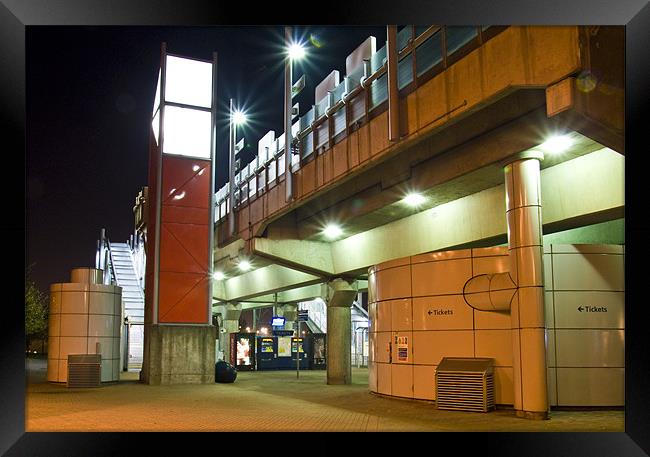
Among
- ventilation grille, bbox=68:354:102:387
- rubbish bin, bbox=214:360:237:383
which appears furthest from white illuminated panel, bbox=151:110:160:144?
rubbish bin, bbox=214:360:237:383

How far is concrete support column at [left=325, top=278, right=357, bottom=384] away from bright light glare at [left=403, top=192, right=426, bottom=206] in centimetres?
779

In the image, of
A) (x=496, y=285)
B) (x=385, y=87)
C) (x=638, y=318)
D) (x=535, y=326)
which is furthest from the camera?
(x=385, y=87)

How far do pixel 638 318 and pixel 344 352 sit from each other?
17.7 metres

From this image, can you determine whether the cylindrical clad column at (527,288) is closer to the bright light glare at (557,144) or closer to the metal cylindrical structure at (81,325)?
the bright light glare at (557,144)

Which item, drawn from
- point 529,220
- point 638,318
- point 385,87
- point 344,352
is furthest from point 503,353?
point 344,352

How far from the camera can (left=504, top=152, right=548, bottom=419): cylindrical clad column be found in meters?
14.0

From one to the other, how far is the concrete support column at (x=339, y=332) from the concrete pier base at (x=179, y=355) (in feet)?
15.7

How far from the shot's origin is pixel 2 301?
9742 millimetres

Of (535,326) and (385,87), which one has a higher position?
(385,87)

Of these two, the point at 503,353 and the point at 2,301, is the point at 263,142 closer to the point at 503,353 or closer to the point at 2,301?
the point at 503,353

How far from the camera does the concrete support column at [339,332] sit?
1037 inches

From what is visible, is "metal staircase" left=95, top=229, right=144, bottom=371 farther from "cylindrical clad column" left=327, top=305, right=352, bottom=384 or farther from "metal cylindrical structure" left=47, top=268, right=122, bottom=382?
"cylindrical clad column" left=327, top=305, right=352, bottom=384

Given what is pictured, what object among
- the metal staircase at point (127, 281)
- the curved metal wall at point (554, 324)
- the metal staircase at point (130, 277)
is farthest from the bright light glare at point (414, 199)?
the metal staircase at point (130, 277)

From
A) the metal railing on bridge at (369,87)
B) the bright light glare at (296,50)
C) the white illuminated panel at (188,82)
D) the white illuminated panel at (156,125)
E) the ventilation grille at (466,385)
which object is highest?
the bright light glare at (296,50)
